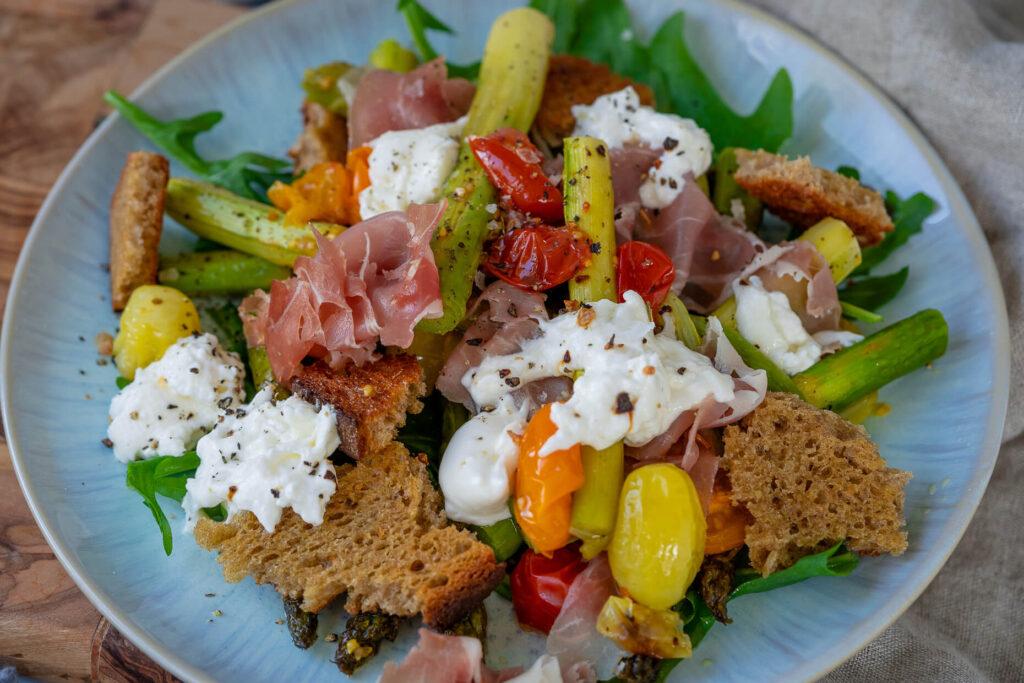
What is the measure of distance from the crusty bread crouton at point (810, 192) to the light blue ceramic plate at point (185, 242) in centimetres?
40

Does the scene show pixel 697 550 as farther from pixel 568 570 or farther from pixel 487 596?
pixel 487 596

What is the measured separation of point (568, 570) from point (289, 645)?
1062mm

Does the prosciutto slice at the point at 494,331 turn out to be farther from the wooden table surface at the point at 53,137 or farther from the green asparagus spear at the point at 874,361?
the wooden table surface at the point at 53,137

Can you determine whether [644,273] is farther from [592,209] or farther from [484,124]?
[484,124]

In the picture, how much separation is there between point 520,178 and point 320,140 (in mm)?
1267

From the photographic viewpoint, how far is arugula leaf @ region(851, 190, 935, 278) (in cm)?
388

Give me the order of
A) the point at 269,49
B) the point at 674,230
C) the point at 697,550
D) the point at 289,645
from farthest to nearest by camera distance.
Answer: the point at 269,49
the point at 674,230
the point at 289,645
the point at 697,550

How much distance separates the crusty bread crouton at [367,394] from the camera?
303 centimetres

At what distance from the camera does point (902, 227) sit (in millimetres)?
3895

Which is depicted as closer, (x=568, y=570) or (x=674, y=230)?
(x=568, y=570)

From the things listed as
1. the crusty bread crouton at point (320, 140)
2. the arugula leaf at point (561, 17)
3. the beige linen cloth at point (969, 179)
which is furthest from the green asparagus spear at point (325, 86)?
the beige linen cloth at point (969, 179)

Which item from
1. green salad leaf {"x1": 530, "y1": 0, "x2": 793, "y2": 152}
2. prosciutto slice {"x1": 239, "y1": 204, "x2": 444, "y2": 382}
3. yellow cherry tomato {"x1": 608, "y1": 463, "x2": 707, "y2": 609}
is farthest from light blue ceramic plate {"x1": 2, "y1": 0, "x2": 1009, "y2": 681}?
prosciutto slice {"x1": 239, "y1": 204, "x2": 444, "y2": 382}

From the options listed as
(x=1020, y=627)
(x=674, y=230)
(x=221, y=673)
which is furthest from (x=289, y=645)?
(x=1020, y=627)

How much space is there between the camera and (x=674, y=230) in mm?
3561
